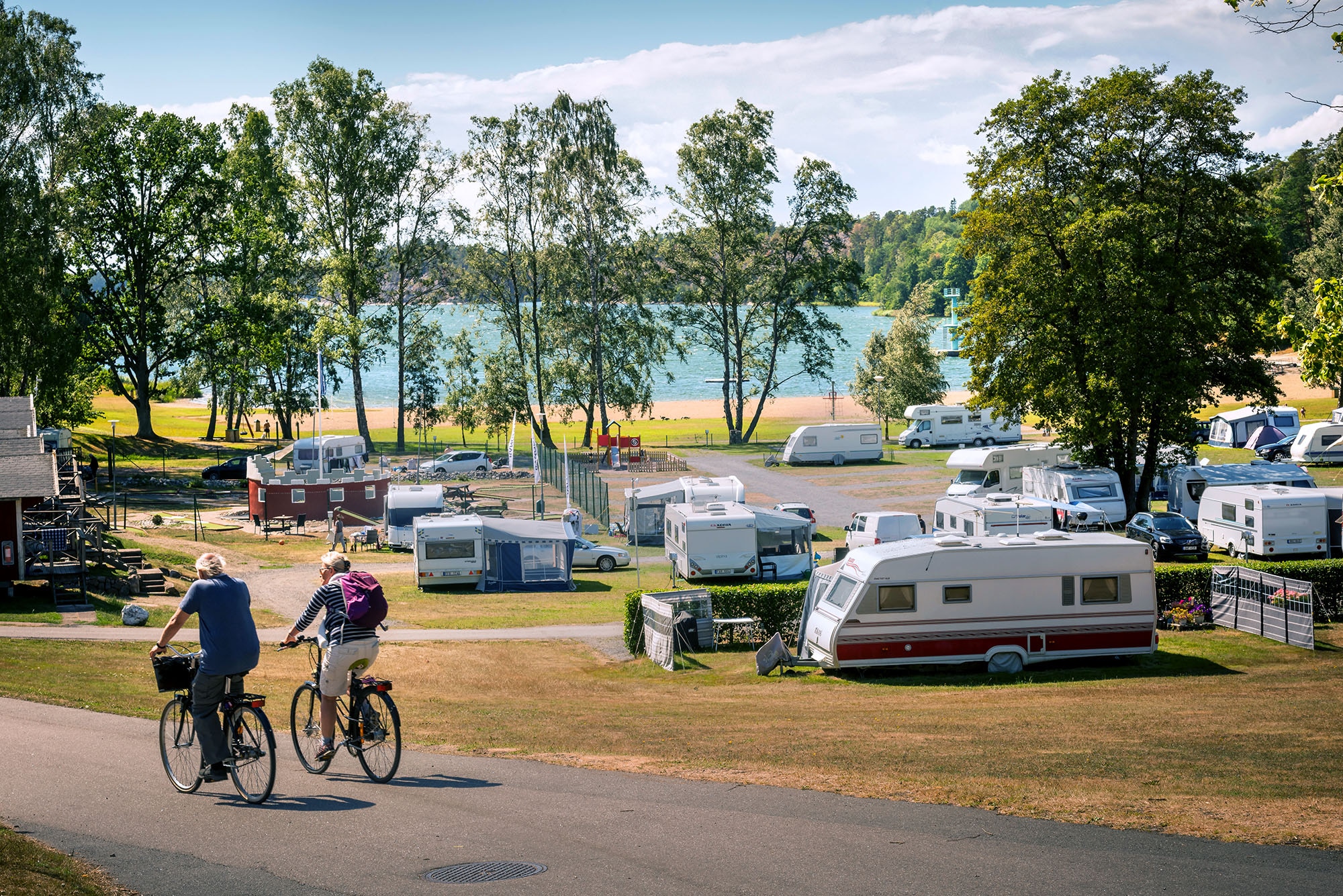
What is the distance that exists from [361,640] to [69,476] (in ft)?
94.3

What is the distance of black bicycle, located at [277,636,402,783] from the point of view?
28.3 ft

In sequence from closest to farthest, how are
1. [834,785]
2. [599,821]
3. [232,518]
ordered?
[599,821] → [834,785] → [232,518]

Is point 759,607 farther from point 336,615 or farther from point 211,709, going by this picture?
point 211,709

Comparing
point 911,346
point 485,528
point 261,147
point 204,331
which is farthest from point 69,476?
point 911,346

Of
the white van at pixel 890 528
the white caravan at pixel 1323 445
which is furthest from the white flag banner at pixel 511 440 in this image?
the white caravan at pixel 1323 445

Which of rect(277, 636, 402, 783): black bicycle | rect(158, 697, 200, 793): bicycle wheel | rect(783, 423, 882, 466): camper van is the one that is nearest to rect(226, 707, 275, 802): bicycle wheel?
rect(158, 697, 200, 793): bicycle wheel

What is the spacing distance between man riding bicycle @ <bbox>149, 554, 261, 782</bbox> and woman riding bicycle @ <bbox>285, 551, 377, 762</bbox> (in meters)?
0.62

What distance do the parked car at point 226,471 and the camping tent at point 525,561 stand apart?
24498 millimetres

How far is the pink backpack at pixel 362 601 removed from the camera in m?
8.56

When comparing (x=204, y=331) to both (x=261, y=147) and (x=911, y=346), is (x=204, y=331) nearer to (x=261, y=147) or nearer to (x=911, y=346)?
(x=261, y=147)

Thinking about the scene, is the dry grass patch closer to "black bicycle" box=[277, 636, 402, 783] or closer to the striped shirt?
"black bicycle" box=[277, 636, 402, 783]

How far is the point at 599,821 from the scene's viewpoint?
26.3 feet

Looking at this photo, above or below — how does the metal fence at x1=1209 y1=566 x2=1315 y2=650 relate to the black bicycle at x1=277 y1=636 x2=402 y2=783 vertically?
below

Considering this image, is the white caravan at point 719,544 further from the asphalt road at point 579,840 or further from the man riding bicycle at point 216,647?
the man riding bicycle at point 216,647
